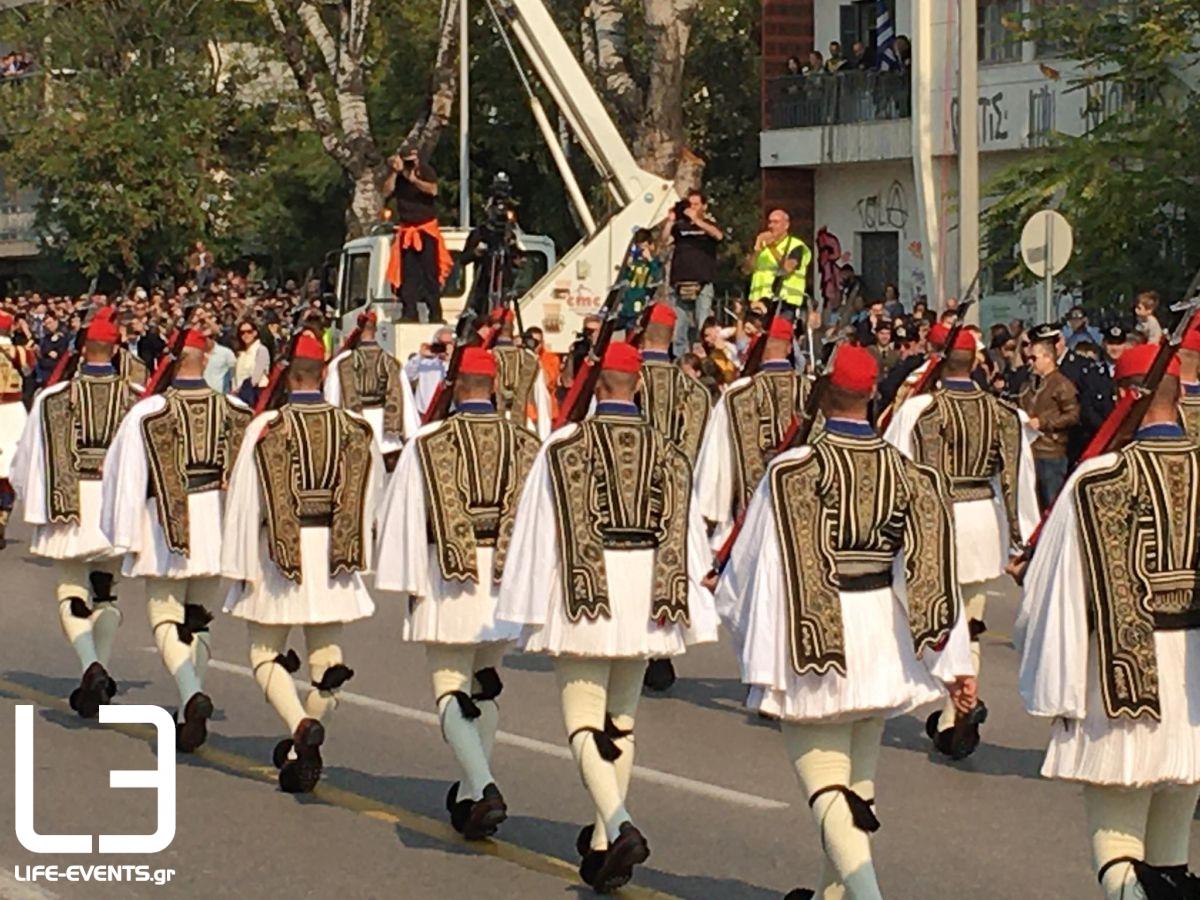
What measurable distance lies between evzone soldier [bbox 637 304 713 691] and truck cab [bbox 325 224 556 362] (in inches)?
402

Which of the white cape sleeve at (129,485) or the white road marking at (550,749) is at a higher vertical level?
the white cape sleeve at (129,485)

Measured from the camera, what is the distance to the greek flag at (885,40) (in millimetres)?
38781

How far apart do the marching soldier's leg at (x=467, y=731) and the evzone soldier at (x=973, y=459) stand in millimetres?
3086

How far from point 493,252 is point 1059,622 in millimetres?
19027

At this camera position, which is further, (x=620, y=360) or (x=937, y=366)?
(x=937, y=366)

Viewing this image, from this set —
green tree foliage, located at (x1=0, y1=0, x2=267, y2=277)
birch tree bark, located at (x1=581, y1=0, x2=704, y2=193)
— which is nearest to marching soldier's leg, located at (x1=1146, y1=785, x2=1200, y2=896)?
birch tree bark, located at (x1=581, y1=0, x2=704, y2=193)

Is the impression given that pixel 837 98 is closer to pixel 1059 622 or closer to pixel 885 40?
pixel 885 40

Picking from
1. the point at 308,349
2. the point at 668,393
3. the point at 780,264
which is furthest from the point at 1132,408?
the point at 780,264

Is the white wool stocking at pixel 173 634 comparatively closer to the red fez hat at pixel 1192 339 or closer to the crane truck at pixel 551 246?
the red fez hat at pixel 1192 339

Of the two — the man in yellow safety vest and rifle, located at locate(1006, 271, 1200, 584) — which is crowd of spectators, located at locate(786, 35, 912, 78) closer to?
the man in yellow safety vest

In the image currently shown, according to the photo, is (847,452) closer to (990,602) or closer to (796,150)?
(990,602)

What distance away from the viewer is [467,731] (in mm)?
10953

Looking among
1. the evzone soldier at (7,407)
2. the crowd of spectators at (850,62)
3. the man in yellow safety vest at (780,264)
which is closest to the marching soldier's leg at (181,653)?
the evzone soldier at (7,407)

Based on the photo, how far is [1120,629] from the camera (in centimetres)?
815
